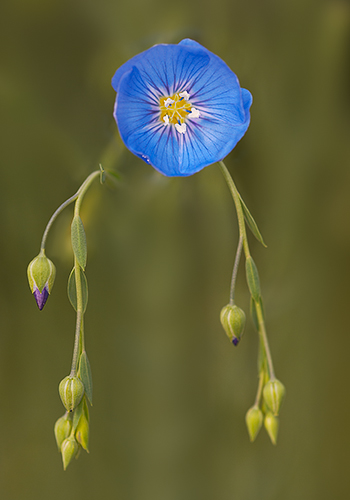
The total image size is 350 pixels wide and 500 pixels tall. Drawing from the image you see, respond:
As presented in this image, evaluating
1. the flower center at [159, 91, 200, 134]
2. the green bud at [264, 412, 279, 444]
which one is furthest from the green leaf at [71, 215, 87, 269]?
the green bud at [264, 412, 279, 444]

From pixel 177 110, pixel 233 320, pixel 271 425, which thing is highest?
pixel 177 110

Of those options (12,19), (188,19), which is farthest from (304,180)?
(12,19)

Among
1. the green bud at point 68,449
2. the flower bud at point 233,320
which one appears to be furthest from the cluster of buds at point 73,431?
the flower bud at point 233,320

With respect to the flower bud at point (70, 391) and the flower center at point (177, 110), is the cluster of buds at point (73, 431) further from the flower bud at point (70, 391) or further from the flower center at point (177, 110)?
the flower center at point (177, 110)

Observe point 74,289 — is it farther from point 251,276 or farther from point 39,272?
point 251,276

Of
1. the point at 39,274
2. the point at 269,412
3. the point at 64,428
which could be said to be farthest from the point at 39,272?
the point at 269,412

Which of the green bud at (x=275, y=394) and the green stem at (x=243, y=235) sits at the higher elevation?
the green stem at (x=243, y=235)

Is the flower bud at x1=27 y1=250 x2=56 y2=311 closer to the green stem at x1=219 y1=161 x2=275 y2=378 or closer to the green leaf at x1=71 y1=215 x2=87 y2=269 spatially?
the green leaf at x1=71 y1=215 x2=87 y2=269
